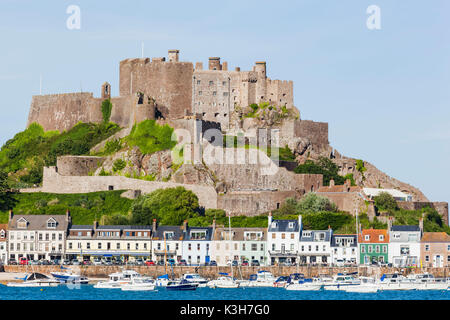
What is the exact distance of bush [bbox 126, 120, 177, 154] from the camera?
284ft

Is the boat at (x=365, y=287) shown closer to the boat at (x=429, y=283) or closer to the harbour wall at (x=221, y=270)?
the boat at (x=429, y=283)

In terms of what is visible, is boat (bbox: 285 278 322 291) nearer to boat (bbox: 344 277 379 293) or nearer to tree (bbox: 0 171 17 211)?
boat (bbox: 344 277 379 293)

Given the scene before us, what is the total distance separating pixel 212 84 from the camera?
9506 centimetres

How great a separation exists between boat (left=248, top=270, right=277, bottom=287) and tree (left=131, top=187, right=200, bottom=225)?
14.0m

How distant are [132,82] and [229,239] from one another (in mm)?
30737

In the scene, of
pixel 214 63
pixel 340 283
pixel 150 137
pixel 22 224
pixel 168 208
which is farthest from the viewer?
pixel 214 63

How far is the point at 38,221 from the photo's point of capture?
7594 centimetres

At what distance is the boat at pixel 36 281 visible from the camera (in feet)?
210

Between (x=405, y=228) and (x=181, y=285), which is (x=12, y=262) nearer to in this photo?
(x=181, y=285)

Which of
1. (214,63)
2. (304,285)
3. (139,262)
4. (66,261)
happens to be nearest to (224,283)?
(304,285)

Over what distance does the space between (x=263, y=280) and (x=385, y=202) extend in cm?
2043
